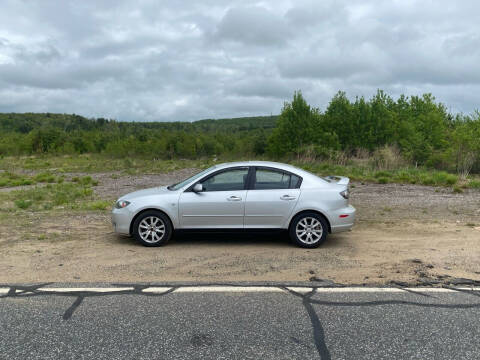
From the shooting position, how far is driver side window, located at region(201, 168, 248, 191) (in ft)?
24.3

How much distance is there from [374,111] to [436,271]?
123 ft

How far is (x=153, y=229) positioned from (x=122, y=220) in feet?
1.90

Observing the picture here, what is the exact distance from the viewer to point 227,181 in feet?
24.4

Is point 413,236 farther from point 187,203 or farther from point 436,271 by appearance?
point 187,203

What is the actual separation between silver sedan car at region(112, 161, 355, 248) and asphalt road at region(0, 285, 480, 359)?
2.23 m

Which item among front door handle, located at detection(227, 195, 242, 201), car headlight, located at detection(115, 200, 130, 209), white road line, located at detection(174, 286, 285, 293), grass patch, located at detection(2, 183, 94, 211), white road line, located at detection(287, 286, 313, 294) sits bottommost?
grass patch, located at detection(2, 183, 94, 211)

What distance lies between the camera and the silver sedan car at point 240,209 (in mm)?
7227

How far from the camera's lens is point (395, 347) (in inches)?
144

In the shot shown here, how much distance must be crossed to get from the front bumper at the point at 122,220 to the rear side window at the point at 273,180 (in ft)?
7.40

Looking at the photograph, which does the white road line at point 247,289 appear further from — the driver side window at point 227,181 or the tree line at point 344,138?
the tree line at point 344,138

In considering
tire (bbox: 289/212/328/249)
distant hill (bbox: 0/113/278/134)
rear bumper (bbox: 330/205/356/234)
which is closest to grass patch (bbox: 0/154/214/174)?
tire (bbox: 289/212/328/249)

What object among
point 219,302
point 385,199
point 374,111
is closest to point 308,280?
point 219,302

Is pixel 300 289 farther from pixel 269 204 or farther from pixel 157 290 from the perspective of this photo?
pixel 269 204

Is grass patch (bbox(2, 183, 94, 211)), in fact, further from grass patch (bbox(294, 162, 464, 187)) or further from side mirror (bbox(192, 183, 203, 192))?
grass patch (bbox(294, 162, 464, 187))
